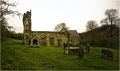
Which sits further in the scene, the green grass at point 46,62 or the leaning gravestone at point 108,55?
the leaning gravestone at point 108,55

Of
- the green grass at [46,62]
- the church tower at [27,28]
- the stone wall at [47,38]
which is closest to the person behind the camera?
the green grass at [46,62]

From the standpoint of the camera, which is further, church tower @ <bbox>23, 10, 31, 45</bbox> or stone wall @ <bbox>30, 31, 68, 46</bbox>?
stone wall @ <bbox>30, 31, 68, 46</bbox>

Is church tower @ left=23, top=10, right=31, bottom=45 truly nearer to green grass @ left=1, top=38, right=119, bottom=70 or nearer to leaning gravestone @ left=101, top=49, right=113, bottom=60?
green grass @ left=1, top=38, right=119, bottom=70

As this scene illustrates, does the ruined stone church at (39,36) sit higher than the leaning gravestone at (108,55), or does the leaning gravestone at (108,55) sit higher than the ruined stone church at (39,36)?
the ruined stone church at (39,36)

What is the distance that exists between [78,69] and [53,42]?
84.8 feet

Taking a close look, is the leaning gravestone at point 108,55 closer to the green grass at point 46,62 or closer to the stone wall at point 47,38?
the green grass at point 46,62

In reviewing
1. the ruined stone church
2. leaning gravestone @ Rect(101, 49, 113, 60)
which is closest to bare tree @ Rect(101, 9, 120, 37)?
the ruined stone church

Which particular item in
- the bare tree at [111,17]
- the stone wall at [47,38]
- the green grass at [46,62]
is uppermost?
the bare tree at [111,17]

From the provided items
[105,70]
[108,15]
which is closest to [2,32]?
[105,70]

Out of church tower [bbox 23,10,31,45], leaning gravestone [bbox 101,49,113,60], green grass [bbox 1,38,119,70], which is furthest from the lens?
church tower [bbox 23,10,31,45]

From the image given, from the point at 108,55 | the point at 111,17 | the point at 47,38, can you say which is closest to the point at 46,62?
the point at 108,55

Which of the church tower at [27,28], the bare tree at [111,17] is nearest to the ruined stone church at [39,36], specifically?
the church tower at [27,28]

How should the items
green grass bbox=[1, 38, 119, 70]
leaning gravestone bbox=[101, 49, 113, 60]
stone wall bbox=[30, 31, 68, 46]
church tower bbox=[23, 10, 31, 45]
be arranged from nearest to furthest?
green grass bbox=[1, 38, 119, 70] < leaning gravestone bbox=[101, 49, 113, 60] < church tower bbox=[23, 10, 31, 45] < stone wall bbox=[30, 31, 68, 46]

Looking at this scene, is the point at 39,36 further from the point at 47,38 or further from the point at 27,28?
the point at 27,28
